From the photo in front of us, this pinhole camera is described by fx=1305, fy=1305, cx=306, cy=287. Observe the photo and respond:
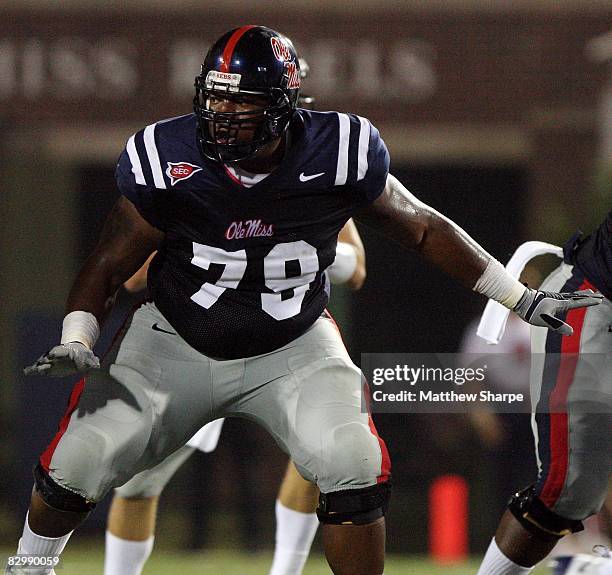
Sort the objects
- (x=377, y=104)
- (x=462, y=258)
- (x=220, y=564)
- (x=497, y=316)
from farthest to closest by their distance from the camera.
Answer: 1. (x=377, y=104)
2. (x=220, y=564)
3. (x=497, y=316)
4. (x=462, y=258)

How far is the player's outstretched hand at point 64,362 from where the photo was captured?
9.00 ft

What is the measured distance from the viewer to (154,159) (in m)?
2.86

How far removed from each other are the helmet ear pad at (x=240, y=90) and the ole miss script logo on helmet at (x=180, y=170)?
1.7 inches

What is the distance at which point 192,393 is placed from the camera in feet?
9.71

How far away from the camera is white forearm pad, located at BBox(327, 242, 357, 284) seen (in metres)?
3.66

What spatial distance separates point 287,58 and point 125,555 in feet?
5.08

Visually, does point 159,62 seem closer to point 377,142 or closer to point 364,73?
point 364,73

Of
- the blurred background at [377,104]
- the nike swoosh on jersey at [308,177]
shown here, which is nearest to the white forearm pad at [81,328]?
the nike swoosh on jersey at [308,177]

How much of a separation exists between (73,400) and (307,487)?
3.39 feet

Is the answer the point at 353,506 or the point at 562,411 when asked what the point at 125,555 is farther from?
the point at 562,411

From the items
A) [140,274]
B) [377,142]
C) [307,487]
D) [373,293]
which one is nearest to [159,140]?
[377,142]

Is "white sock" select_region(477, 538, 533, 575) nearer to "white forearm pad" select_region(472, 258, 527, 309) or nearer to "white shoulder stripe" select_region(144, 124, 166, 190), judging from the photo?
"white forearm pad" select_region(472, 258, 527, 309)

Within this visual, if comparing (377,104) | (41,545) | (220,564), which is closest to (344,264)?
(41,545)

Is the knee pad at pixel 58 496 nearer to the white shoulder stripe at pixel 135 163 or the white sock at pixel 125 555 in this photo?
the white shoulder stripe at pixel 135 163
